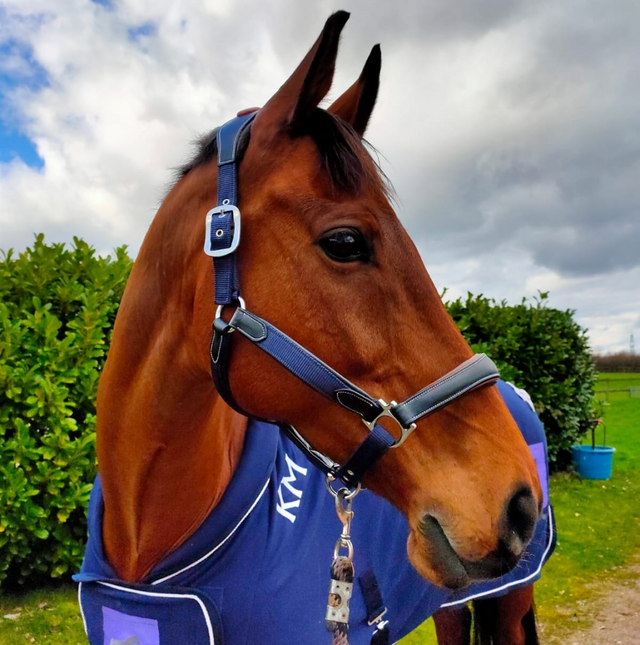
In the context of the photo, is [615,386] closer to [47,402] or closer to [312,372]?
[47,402]

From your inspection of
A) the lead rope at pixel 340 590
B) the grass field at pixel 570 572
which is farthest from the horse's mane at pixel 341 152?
the grass field at pixel 570 572

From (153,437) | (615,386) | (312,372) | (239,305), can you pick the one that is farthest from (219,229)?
(615,386)

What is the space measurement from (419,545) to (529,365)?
23.7 feet

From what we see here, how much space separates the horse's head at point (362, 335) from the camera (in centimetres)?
127

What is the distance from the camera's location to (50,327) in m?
3.69

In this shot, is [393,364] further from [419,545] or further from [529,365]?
[529,365]

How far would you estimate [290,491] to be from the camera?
1.91 m

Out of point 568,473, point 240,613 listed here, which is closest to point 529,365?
point 568,473

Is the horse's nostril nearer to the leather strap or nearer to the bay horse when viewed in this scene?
the bay horse

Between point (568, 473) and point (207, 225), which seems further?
point (568, 473)

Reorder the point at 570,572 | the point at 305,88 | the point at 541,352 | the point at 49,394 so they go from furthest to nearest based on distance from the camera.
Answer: the point at 541,352 → the point at 570,572 → the point at 49,394 → the point at 305,88

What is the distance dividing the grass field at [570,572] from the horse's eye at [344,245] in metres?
3.81

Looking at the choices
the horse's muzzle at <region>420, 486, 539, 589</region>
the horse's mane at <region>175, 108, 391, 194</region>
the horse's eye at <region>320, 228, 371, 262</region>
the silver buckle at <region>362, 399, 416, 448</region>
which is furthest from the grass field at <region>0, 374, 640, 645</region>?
the horse's mane at <region>175, 108, 391, 194</region>

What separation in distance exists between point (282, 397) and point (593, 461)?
8.63 meters
